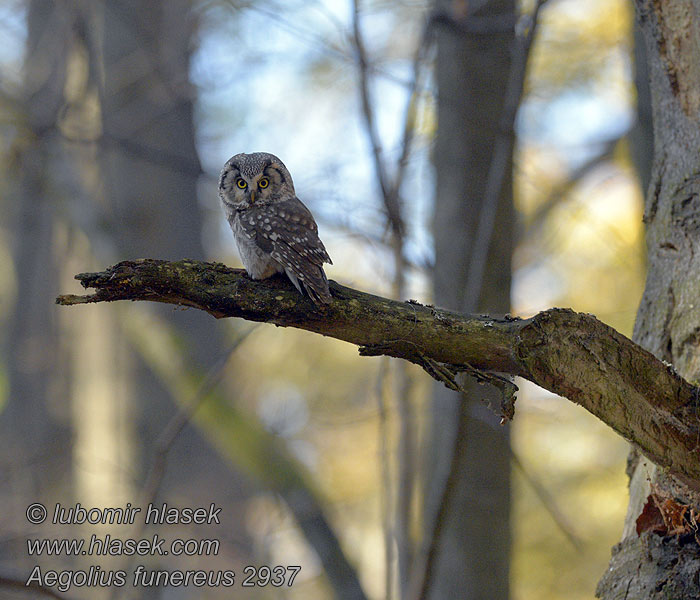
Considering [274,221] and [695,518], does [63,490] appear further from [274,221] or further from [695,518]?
[695,518]

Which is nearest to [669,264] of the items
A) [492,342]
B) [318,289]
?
[492,342]

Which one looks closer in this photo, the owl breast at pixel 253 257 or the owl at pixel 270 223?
the owl at pixel 270 223

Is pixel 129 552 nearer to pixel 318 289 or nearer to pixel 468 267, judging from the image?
pixel 318 289

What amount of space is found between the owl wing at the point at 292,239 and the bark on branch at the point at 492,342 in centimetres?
13

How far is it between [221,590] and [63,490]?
8.27 feet

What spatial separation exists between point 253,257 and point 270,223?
249 mm

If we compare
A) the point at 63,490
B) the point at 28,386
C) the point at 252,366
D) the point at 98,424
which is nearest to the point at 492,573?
the point at 252,366

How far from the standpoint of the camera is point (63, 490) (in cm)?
962

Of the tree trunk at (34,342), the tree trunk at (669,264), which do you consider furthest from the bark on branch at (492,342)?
the tree trunk at (34,342)

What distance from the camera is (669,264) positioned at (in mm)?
2809

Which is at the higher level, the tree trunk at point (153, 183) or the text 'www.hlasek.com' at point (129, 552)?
the tree trunk at point (153, 183)

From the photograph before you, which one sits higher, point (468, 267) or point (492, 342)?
point (468, 267)

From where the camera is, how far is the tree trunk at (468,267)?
411 centimetres

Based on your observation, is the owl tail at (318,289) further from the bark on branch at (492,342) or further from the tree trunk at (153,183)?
the tree trunk at (153,183)
